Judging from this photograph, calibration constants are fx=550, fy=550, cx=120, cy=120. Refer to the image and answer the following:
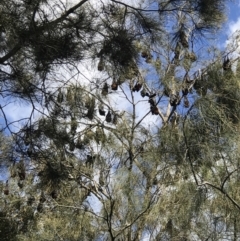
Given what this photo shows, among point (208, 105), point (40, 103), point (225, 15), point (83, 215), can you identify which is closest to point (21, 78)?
point (40, 103)

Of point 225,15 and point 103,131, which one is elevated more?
point 103,131

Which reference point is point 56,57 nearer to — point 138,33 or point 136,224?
point 138,33

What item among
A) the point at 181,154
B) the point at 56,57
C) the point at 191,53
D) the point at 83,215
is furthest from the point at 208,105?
the point at 83,215

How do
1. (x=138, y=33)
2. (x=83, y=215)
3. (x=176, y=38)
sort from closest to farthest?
(x=138, y=33)
(x=176, y=38)
(x=83, y=215)

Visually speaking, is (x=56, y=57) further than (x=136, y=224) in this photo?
No

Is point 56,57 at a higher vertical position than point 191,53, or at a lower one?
lower

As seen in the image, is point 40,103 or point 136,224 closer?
point 40,103

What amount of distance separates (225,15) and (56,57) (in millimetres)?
945

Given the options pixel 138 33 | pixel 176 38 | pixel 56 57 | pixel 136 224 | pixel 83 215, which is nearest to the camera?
pixel 56 57

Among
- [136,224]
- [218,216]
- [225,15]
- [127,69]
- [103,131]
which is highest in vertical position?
[103,131]

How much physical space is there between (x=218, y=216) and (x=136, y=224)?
0.96 m

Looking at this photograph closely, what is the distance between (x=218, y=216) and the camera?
2912 millimetres

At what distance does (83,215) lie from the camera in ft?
14.1

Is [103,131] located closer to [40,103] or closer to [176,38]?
[176,38]
